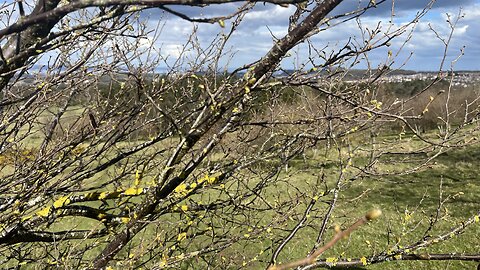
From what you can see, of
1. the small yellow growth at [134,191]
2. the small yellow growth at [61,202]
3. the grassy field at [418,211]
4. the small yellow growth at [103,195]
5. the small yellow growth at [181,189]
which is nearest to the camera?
the small yellow growth at [181,189]

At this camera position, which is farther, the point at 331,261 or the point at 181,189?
the point at 331,261

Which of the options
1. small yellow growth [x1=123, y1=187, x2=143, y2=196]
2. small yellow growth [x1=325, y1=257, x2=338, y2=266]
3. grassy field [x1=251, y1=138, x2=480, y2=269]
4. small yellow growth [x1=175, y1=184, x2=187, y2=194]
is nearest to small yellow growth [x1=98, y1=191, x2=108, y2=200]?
small yellow growth [x1=123, y1=187, x2=143, y2=196]

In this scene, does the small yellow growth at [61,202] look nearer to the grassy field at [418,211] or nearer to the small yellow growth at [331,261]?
the small yellow growth at [331,261]

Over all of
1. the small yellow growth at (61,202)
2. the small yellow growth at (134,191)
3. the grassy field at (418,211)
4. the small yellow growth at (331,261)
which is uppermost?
the small yellow growth at (134,191)

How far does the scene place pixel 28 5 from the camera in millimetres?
4129

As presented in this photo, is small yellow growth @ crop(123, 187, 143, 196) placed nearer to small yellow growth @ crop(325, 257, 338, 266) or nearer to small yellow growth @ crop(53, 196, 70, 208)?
small yellow growth @ crop(53, 196, 70, 208)

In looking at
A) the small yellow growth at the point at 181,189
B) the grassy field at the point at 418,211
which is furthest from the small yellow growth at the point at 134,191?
the grassy field at the point at 418,211

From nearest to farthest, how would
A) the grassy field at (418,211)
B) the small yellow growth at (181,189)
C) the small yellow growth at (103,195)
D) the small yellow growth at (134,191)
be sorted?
the small yellow growth at (181,189), the small yellow growth at (134,191), the small yellow growth at (103,195), the grassy field at (418,211)

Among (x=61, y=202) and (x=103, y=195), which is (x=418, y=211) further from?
(x=61, y=202)

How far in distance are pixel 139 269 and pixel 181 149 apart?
1804 mm

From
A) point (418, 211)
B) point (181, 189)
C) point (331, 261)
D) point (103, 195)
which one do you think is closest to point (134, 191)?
point (181, 189)

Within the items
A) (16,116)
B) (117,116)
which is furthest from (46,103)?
(117,116)

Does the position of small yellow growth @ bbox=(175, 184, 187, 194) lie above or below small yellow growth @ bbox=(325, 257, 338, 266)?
above

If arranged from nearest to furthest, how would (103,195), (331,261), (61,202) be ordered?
1. (331,261)
2. (61,202)
3. (103,195)
